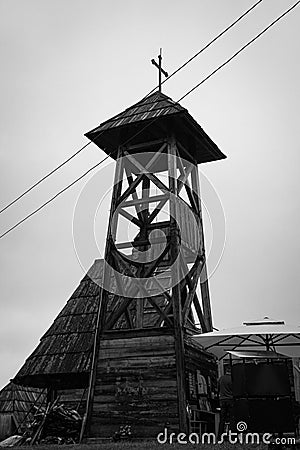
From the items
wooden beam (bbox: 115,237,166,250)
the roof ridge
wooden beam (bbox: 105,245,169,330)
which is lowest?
wooden beam (bbox: 105,245,169,330)

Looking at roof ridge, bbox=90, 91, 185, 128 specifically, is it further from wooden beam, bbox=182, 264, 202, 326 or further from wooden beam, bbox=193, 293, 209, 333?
wooden beam, bbox=193, 293, 209, 333

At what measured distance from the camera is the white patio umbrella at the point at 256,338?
9.54m

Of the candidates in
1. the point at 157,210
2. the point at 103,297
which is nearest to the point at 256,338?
the point at 103,297

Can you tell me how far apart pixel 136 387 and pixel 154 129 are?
4.76m

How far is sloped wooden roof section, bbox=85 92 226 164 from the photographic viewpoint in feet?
40.2

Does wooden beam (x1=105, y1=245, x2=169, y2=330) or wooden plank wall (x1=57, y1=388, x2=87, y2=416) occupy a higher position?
wooden beam (x1=105, y1=245, x2=169, y2=330)

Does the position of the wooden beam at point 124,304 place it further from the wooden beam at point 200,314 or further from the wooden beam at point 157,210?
the wooden beam at point 200,314

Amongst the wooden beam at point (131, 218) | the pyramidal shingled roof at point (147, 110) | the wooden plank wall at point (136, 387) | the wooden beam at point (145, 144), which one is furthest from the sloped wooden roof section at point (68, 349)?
the pyramidal shingled roof at point (147, 110)

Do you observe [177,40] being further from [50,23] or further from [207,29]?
[50,23]

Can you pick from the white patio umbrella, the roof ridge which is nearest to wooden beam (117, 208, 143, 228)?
the roof ridge

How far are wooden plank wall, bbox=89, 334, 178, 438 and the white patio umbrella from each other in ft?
2.70

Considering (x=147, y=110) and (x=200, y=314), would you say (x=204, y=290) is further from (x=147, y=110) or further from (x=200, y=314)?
(x=147, y=110)

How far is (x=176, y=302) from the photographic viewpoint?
36.0 feet

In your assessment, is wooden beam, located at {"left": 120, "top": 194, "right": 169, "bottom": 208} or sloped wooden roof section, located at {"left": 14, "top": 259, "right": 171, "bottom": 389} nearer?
wooden beam, located at {"left": 120, "top": 194, "right": 169, "bottom": 208}
